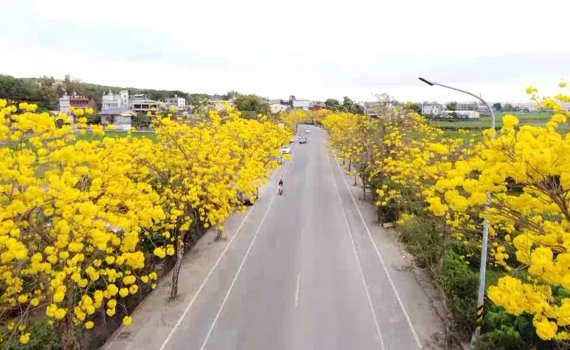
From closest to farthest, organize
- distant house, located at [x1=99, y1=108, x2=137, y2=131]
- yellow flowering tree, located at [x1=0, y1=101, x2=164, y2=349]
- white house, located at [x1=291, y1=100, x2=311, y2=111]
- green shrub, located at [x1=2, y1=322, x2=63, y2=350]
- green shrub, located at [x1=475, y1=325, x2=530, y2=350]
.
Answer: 1. yellow flowering tree, located at [x1=0, y1=101, x2=164, y2=349]
2. green shrub, located at [x1=2, y1=322, x2=63, y2=350]
3. green shrub, located at [x1=475, y1=325, x2=530, y2=350]
4. distant house, located at [x1=99, y1=108, x2=137, y2=131]
5. white house, located at [x1=291, y1=100, x2=311, y2=111]

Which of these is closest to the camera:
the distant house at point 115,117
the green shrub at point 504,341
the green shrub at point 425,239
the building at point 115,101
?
the green shrub at point 504,341

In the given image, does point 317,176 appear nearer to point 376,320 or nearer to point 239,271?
point 239,271

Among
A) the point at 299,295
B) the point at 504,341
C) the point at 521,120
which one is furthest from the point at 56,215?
the point at 521,120

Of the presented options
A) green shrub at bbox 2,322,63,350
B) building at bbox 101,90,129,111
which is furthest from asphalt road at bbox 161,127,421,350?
building at bbox 101,90,129,111

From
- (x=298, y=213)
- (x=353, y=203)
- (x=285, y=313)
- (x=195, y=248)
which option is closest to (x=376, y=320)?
(x=285, y=313)

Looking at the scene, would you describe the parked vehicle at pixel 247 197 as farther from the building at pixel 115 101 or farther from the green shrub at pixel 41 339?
the building at pixel 115 101

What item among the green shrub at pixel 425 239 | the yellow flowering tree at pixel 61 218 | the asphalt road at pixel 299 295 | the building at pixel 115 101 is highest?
the building at pixel 115 101

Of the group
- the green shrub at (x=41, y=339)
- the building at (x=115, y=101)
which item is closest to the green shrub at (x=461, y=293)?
the green shrub at (x=41, y=339)

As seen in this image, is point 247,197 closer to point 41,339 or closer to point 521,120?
point 521,120

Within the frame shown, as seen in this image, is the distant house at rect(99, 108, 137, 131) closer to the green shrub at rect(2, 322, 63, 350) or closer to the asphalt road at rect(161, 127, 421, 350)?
the asphalt road at rect(161, 127, 421, 350)
